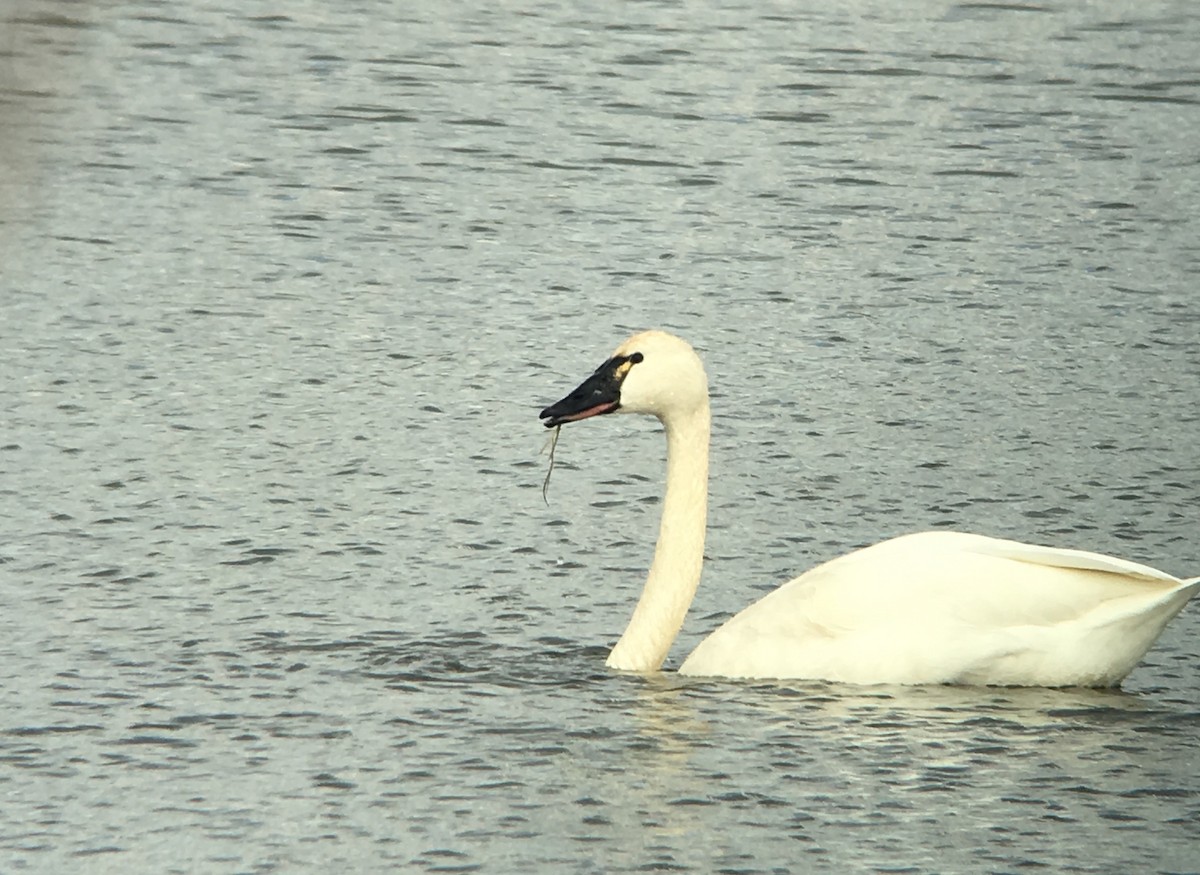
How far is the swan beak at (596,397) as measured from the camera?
23.2 ft

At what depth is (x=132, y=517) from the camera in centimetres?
823

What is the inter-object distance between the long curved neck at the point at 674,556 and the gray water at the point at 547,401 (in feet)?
0.49

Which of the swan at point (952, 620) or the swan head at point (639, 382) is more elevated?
the swan head at point (639, 382)

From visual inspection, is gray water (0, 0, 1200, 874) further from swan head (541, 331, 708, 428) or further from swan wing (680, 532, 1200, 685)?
swan head (541, 331, 708, 428)

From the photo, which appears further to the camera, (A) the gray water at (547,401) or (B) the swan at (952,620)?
(B) the swan at (952,620)

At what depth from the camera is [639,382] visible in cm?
713

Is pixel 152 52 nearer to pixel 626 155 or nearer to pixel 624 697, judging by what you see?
pixel 626 155

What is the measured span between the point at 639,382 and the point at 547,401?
2.74m

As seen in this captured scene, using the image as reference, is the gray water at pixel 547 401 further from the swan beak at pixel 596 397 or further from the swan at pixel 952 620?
the swan beak at pixel 596 397

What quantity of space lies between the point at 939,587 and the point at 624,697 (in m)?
1.06

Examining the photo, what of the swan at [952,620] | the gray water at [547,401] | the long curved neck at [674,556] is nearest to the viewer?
the gray water at [547,401]

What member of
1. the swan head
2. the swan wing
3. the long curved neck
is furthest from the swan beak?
the swan wing

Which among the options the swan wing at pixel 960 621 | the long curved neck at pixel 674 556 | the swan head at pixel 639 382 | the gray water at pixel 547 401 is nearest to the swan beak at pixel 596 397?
the swan head at pixel 639 382

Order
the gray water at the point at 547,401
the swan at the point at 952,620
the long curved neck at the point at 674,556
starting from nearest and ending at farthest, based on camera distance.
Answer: the gray water at the point at 547,401, the swan at the point at 952,620, the long curved neck at the point at 674,556
